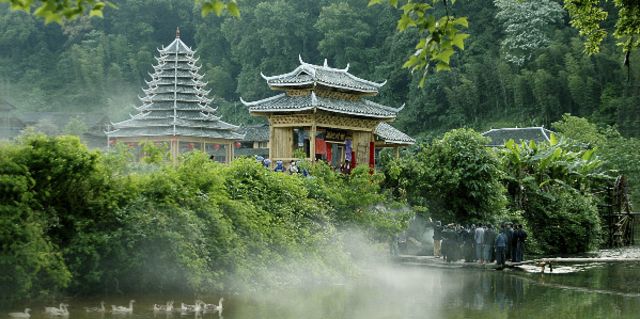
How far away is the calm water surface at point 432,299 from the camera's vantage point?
588 inches

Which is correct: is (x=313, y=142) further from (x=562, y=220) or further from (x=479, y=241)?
(x=562, y=220)

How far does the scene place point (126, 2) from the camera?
84.8 meters

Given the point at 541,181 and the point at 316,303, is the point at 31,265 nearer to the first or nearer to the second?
the point at 316,303

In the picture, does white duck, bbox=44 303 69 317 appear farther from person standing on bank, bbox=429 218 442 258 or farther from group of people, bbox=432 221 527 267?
person standing on bank, bbox=429 218 442 258

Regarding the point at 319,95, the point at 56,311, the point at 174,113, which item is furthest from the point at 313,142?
the point at 56,311

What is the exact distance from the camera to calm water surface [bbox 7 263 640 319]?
14.9 m

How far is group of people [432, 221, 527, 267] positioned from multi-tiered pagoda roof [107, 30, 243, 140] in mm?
17321

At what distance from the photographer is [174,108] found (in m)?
41.3

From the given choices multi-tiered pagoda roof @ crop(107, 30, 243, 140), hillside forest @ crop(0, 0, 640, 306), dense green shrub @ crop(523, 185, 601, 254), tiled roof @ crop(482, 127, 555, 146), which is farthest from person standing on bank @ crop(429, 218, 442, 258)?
tiled roof @ crop(482, 127, 555, 146)

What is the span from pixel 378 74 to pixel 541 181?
128 feet

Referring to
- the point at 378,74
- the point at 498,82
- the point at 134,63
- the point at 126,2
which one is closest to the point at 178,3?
the point at 126,2

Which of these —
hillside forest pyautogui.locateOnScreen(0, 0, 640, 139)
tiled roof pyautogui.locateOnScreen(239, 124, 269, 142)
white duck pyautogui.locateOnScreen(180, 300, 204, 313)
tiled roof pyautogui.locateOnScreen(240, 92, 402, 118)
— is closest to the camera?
white duck pyautogui.locateOnScreen(180, 300, 204, 313)

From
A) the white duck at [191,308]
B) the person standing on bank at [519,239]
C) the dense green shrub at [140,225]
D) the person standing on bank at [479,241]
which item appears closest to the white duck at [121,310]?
the white duck at [191,308]

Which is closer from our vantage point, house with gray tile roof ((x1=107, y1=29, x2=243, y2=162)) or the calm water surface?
the calm water surface
